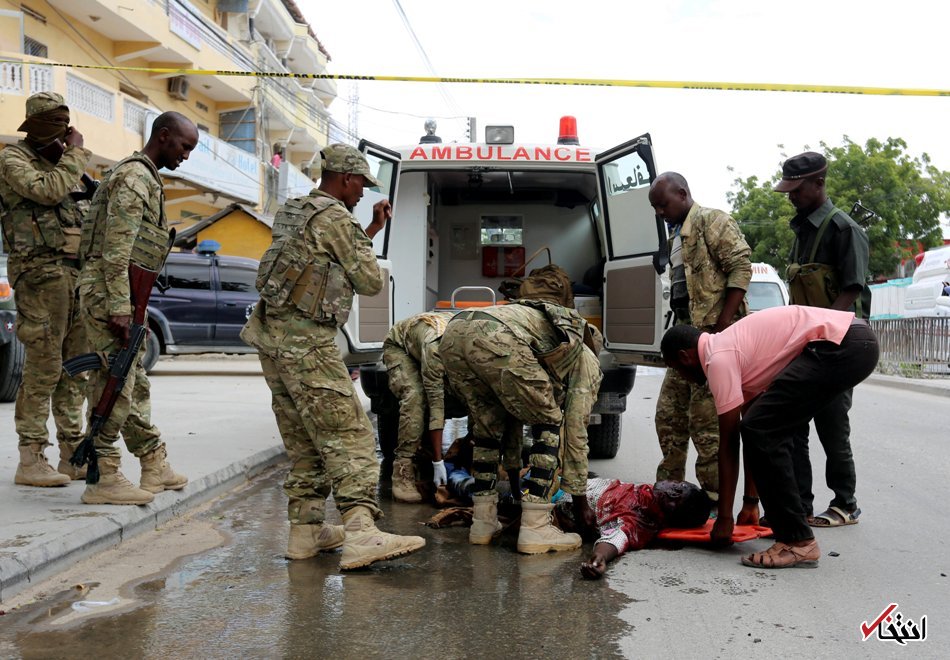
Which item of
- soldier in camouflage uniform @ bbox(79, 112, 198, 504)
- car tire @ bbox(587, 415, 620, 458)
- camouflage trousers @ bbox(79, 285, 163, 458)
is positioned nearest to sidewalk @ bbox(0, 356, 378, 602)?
soldier in camouflage uniform @ bbox(79, 112, 198, 504)

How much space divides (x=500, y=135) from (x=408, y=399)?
2.42m

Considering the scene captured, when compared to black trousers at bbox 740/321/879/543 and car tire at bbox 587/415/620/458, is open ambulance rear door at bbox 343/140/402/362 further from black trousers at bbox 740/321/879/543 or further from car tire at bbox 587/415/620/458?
black trousers at bbox 740/321/879/543

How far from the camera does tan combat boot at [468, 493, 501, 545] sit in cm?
465

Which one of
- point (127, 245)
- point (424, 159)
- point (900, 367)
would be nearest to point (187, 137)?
point (127, 245)

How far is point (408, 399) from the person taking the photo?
573 centimetres

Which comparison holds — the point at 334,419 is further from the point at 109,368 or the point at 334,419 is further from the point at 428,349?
the point at 428,349

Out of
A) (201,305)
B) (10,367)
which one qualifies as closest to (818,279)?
(10,367)

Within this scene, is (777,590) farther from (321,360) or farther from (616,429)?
(616,429)

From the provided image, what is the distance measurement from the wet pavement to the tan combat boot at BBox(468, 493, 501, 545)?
80 millimetres

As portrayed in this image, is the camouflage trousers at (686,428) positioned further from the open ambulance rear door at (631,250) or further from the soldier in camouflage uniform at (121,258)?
the soldier in camouflage uniform at (121,258)

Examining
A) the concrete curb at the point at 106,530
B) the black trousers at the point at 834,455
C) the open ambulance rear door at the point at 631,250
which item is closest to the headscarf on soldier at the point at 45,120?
the concrete curb at the point at 106,530

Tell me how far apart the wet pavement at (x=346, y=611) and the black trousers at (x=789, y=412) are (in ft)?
2.94

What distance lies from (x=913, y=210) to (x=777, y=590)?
32499mm

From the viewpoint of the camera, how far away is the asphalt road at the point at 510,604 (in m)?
3.14
